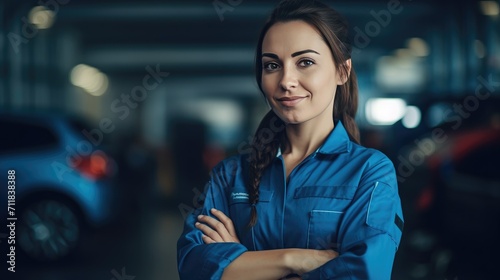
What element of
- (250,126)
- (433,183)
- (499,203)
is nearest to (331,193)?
(499,203)

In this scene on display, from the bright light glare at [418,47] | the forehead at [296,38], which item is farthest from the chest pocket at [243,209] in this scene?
the bright light glare at [418,47]

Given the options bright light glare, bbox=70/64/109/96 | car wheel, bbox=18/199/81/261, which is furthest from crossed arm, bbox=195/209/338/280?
bright light glare, bbox=70/64/109/96

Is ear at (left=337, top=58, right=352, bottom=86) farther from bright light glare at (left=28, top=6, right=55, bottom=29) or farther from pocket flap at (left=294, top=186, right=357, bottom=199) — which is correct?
bright light glare at (left=28, top=6, right=55, bottom=29)

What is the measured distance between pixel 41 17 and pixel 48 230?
27.0ft

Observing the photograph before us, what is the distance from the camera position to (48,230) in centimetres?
596

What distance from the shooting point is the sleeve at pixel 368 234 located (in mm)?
1445

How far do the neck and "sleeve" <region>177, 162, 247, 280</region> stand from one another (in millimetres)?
218

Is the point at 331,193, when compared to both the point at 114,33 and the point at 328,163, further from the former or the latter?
the point at 114,33

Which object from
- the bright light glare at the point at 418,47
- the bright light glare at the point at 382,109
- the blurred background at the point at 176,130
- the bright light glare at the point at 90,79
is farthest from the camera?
the bright light glare at the point at 90,79

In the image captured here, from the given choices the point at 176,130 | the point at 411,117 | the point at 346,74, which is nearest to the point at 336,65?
the point at 346,74

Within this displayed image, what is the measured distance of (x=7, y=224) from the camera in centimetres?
600

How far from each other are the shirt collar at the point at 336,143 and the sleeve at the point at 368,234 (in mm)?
106

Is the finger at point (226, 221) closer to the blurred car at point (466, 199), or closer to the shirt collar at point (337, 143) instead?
the shirt collar at point (337, 143)

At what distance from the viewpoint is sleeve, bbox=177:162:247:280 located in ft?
5.11
